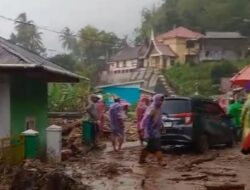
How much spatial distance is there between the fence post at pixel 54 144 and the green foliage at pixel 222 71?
50034 millimetres

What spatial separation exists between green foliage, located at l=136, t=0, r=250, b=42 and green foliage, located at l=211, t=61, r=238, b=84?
2091cm

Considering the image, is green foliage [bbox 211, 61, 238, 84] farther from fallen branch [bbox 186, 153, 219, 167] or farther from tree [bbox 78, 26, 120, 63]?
fallen branch [bbox 186, 153, 219, 167]

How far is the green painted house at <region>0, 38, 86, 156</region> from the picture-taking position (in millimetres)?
11930

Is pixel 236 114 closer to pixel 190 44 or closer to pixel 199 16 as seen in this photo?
pixel 190 44

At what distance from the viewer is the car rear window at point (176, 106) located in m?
16.5

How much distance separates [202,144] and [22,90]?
19.5 ft

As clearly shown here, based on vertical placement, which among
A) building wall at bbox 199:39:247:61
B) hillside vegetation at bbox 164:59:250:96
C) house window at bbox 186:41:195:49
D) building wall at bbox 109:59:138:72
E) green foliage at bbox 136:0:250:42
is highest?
green foliage at bbox 136:0:250:42

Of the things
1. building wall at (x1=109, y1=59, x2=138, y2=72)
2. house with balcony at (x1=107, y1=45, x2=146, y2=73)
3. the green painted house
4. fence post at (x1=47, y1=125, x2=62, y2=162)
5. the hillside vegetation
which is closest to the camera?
the green painted house

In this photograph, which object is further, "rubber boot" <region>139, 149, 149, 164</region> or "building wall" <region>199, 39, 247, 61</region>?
"building wall" <region>199, 39, 247, 61</region>

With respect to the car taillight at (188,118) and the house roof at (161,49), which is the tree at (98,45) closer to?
the house roof at (161,49)

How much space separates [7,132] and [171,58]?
68.1 meters

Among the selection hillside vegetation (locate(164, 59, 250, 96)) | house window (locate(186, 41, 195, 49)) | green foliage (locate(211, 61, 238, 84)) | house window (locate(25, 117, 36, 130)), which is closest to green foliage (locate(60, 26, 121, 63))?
house window (locate(186, 41, 195, 49))

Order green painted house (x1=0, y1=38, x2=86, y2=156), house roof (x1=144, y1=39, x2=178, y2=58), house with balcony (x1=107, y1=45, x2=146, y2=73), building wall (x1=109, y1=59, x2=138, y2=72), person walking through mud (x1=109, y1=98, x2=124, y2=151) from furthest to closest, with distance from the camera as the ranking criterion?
building wall (x1=109, y1=59, x2=138, y2=72)
house with balcony (x1=107, y1=45, x2=146, y2=73)
house roof (x1=144, y1=39, x2=178, y2=58)
person walking through mud (x1=109, y1=98, x2=124, y2=151)
green painted house (x1=0, y1=38, x2=86, y2=156)

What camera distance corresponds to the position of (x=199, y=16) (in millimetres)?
95438
